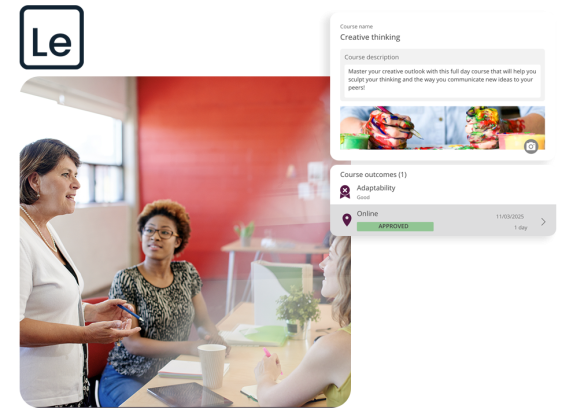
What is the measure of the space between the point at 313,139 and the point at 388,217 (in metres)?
0.30

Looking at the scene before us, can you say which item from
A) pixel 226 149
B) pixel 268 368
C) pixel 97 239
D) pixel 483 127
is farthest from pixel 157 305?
pixel 483 127

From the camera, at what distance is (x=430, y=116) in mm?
931

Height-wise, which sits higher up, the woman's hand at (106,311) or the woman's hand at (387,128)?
the woman's hand at (387,128)

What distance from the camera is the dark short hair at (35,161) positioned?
3.18 feet

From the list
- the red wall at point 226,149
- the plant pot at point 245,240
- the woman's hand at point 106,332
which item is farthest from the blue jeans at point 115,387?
the plant pot at point 245,240

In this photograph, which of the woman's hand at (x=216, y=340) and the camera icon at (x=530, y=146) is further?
the woman's hand at (x=216, y=340)

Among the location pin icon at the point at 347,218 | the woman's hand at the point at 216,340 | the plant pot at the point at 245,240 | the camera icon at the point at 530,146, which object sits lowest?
the woman's hand at the point at 216,340

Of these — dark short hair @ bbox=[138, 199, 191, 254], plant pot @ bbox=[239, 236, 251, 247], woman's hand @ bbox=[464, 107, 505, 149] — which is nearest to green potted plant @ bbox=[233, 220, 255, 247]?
plant pot @ bbox=[239, 236, 251, 247]

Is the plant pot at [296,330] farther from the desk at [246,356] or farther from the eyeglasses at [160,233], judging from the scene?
the eyeglasses at [160,233]

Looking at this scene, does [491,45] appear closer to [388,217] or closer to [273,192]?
[388,217]

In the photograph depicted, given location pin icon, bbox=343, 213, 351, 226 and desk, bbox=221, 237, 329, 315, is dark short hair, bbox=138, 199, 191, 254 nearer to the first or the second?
desk, bbox=221, 237, 329, 315

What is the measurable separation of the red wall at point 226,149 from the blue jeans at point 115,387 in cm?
36

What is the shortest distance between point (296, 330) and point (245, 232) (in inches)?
12.5

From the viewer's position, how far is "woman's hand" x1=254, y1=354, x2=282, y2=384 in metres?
0.97
